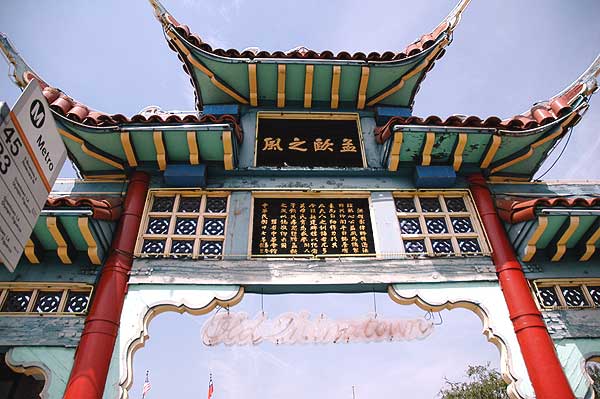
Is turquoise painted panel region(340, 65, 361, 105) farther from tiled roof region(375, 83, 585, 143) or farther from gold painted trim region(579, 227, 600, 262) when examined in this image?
gold painted trim region(579, 227, 600, 262)

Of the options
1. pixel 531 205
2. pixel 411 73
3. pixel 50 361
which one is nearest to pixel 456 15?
pixel 411 73

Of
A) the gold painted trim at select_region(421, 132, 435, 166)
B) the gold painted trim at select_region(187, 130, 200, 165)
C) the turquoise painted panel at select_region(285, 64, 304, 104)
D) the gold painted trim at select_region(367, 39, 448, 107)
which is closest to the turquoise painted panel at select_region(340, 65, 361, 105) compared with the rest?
the gold painted trim at select_region(367, 39, 448, 107)

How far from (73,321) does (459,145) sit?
603 centimetres

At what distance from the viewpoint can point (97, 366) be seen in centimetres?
481

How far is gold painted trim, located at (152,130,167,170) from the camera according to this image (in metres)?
6.40

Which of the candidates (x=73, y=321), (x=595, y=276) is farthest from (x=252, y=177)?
(x=595, y=276)

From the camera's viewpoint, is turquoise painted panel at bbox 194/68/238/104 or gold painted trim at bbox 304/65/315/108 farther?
turquoise painted panel at bbox 194/68/238/104

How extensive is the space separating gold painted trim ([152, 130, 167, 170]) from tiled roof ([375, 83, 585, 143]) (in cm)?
355

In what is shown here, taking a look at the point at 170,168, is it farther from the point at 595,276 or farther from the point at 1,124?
the point at 595,276

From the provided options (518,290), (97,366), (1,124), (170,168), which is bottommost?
(97,366)

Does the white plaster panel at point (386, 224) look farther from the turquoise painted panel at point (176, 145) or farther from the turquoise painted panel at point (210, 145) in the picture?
the turquoise painted panel at point (176, 145)

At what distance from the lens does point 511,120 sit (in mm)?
6922

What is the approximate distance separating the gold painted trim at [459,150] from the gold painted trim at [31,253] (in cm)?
628

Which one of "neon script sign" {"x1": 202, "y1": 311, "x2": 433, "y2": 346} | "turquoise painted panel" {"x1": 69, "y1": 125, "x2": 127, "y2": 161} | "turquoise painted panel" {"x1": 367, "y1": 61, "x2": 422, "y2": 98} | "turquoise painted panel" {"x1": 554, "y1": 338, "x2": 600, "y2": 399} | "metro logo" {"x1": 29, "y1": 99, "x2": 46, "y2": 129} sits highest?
"turquoise painted panel" {"x1": 367, "y1": 61, "x2": 422, "y2": 98}
